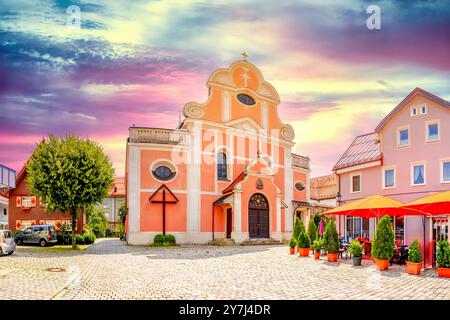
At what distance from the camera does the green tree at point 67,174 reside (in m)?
25.5

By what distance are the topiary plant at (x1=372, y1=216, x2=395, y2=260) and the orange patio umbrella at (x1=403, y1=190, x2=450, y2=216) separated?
153 cm

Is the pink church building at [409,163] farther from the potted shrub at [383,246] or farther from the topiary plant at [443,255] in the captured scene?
the topiary plant at [443,255]

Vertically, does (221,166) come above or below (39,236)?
above

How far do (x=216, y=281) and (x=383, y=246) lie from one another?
6837 millimetres

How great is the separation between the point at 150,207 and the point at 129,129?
6.10 m

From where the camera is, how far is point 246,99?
3547 centimetres

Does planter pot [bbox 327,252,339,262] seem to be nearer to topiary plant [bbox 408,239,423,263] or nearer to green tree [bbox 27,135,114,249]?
topiary plant [bbox 408,239,423,263]

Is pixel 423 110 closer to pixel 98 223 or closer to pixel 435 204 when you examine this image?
pixel 435 204

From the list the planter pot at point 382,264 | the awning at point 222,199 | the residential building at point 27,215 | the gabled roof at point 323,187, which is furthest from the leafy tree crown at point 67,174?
the gabled roof at point 323,187

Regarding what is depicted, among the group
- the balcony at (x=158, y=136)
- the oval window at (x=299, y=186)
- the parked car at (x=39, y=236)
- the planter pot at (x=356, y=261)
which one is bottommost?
the parked car at (x=39, y=236)

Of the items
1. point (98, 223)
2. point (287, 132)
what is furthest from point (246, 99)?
point (98, 223)

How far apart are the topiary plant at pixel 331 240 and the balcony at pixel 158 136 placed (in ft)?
53.8

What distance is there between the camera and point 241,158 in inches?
1350
